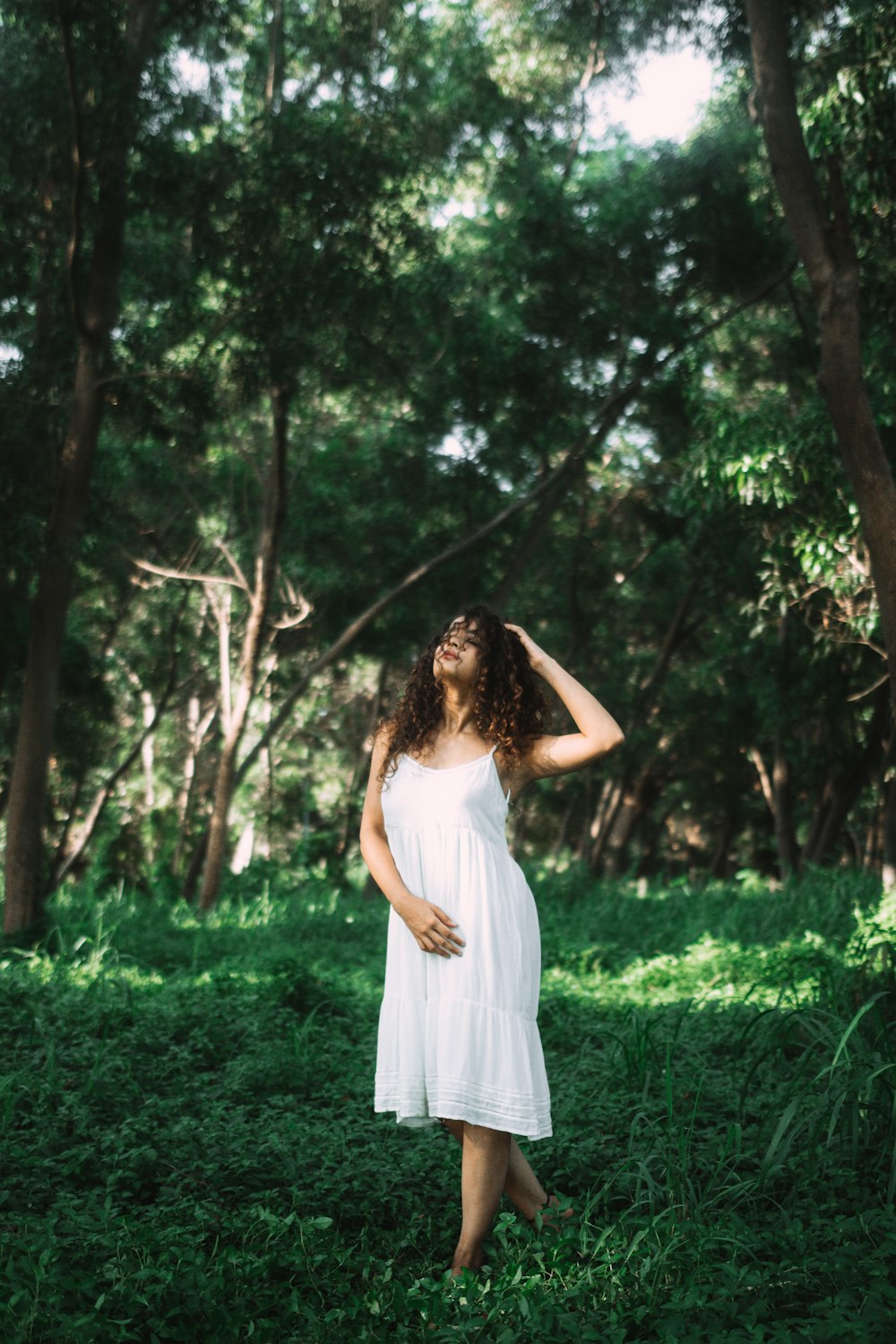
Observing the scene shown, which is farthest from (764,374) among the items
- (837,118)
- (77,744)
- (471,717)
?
(471,717)

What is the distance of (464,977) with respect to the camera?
343 cm

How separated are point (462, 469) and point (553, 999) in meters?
9.40

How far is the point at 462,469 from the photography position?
614 inches

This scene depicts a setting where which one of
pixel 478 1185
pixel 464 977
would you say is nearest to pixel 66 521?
pixel 464 977

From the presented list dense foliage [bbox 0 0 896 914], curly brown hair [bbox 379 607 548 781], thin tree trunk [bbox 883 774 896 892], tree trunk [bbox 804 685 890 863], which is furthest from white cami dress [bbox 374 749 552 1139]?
tree trunk [bbox 804 685 890 863]

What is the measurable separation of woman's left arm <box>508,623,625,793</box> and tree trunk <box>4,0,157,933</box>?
6850mm

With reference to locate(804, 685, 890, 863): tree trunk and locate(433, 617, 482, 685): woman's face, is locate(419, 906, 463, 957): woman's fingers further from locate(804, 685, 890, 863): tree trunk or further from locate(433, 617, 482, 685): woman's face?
locate(804, 685, 890, 863): tree trunk

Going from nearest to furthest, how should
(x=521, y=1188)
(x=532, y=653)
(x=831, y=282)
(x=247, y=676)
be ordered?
(x=521, y=1188), (x=532, y=653), (x=831, y=282), (x=247, y=676)

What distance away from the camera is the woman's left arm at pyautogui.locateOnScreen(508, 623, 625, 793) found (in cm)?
365

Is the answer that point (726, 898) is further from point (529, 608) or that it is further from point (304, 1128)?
point (304, 1128)

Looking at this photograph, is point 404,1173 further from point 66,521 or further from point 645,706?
point 645,706

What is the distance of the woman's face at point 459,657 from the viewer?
3.78 metres

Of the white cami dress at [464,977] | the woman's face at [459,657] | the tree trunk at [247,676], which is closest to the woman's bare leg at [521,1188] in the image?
the white cami dress at [464,977]

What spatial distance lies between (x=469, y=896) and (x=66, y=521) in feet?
24.4
